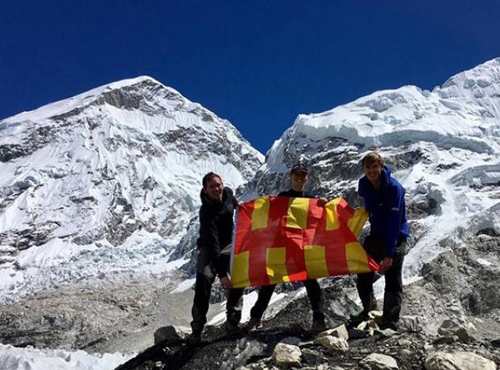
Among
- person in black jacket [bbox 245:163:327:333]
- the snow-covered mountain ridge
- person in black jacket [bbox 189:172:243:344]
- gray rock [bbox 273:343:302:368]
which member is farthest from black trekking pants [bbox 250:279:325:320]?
the snow-covered mountain ridge

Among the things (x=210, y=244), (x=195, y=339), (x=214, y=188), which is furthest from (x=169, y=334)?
(x=214, y=188)

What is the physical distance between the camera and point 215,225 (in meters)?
7.24

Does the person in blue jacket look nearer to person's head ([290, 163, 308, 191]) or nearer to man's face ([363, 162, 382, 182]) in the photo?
man's face ([363, 162, 382, 182])

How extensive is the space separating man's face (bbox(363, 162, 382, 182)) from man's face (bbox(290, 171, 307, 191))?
0.77 meters

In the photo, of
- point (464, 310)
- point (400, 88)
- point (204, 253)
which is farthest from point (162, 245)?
point (204, 253)

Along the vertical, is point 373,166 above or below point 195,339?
above

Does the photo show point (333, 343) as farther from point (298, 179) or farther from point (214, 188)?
point (214, 188)

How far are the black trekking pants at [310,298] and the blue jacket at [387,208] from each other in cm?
93

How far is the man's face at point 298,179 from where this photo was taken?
7.33 meters

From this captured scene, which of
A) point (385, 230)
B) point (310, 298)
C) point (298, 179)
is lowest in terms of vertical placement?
point (310, 298)

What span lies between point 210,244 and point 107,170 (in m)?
139

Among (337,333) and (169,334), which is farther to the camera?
(169,334)

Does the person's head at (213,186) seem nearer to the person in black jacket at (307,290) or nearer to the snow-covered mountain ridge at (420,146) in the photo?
the person in black jacket at (307,290)

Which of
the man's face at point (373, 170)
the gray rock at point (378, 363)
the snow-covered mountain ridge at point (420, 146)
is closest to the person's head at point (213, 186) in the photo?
the man's face at point (373, 170)
